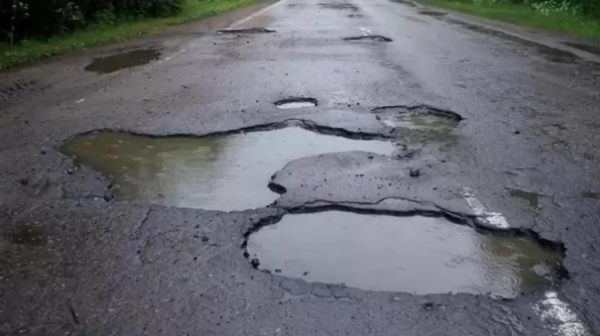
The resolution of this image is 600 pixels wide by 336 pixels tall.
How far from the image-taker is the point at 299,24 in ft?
71.1

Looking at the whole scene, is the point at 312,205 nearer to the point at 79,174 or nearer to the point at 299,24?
the point at 79,174

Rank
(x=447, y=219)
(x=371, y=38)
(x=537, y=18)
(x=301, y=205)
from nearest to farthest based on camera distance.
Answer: (x=447, y=219), (x=301, y=205), (x=371, y=38), (x=537, y=18)

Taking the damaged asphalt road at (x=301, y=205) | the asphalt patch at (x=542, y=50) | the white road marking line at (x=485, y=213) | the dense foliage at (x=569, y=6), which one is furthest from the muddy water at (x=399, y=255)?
the dense foliage at (x=569, y=6)

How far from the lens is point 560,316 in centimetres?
356

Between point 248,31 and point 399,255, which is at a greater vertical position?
point 399,255

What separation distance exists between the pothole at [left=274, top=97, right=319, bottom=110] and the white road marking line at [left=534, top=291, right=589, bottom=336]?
533cm

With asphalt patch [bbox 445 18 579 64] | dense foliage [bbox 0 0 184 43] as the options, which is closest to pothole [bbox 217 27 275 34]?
dense foliage [bbox 0 0 184 43]

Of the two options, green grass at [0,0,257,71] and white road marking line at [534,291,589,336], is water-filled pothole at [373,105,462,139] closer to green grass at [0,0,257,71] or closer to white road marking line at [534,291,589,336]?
white road marking line at [534,291,589,336]

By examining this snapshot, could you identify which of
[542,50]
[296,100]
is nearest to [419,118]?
[296,100]

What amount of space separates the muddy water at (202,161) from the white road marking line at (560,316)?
7.55 ft

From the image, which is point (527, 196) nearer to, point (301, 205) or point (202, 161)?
point (301, 205)

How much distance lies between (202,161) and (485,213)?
2.69m

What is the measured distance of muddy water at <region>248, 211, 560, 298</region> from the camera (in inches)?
159

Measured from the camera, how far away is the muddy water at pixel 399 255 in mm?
4047
